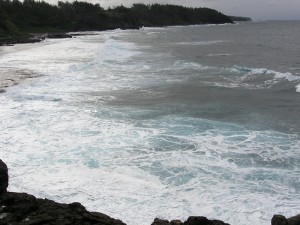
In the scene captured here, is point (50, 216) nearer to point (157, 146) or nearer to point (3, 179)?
point (3, 179)

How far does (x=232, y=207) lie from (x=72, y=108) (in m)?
10.1

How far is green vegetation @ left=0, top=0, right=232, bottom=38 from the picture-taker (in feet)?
322

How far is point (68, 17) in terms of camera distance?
12375 centimetres

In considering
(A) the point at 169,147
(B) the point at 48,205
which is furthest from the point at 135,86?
(B) the point at 48,205

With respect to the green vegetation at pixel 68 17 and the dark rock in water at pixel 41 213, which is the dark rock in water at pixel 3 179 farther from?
the green vegetation at pixel 68 17

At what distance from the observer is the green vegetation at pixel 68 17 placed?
9803 cm

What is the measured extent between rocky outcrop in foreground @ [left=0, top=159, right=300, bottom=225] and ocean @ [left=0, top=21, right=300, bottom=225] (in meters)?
1.36

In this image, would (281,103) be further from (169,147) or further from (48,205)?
(48,205)

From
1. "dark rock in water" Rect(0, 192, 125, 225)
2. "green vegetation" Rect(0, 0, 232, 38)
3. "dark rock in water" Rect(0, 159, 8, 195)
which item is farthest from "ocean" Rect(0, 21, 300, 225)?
"green vegetation" Rect(0, 0, 232, 38)

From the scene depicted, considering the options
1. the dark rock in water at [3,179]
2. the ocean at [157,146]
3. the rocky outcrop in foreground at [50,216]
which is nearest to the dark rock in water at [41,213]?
the rocky outcrop in foreground at [50,216]

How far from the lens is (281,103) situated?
18.5m

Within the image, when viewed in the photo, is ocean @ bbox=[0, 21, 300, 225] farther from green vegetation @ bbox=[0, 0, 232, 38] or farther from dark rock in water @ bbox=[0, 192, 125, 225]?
green vegetation @ bbox=[0, 0, 232, 38]

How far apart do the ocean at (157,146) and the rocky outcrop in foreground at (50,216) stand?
1361mm

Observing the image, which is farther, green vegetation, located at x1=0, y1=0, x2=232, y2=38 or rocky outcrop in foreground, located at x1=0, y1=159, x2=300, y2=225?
green vegetation, located at x1=0, y1=0, x2=232, y2=38
